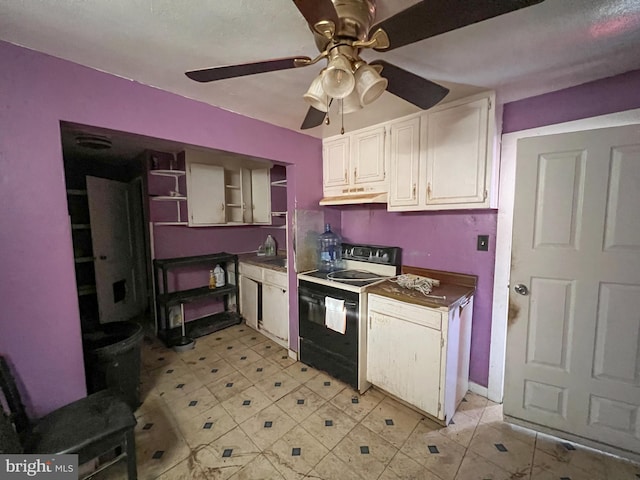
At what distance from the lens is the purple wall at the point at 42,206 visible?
1.19m

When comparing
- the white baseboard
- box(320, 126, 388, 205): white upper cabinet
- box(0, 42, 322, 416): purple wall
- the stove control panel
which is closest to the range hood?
box(320, 126, 388, 205): white upper cabinet

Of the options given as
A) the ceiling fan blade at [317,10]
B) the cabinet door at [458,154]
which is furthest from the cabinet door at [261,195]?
the ceiling fan blade at [317,10]

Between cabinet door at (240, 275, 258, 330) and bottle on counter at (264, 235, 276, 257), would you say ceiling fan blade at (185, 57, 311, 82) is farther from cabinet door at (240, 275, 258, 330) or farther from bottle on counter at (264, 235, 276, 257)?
bottle on counter at (264, 235, 276, 257)

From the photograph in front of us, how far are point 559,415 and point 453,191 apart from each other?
1580 millimetres

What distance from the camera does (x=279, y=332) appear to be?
2.83m

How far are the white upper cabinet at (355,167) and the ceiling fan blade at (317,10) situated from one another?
5.07 feet

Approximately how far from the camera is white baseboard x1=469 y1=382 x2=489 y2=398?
204cm

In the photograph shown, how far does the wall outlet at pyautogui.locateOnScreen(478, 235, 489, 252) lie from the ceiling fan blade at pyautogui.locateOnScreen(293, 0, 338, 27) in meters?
1.82

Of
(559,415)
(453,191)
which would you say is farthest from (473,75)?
(559,415)

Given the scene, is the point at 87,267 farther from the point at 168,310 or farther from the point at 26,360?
the point at 26,360

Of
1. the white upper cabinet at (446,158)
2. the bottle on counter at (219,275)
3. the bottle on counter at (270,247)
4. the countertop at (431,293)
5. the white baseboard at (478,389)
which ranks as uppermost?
the white upper cabinet at (446,158)

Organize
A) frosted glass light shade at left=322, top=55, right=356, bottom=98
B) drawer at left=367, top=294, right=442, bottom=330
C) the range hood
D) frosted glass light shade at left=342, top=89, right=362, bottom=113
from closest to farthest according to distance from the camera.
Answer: frosted glass light shade at left=322, top=55, right=356, bottom=98, frosted glass light shade at left=342, top=89, right=362, bottom=113, drawer at left=367, top=294, right=442, bottom=330, the range hood

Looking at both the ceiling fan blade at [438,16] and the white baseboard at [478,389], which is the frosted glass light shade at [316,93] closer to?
the ceiling fan blade at [438,16]

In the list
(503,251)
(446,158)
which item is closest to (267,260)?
(446,158)
